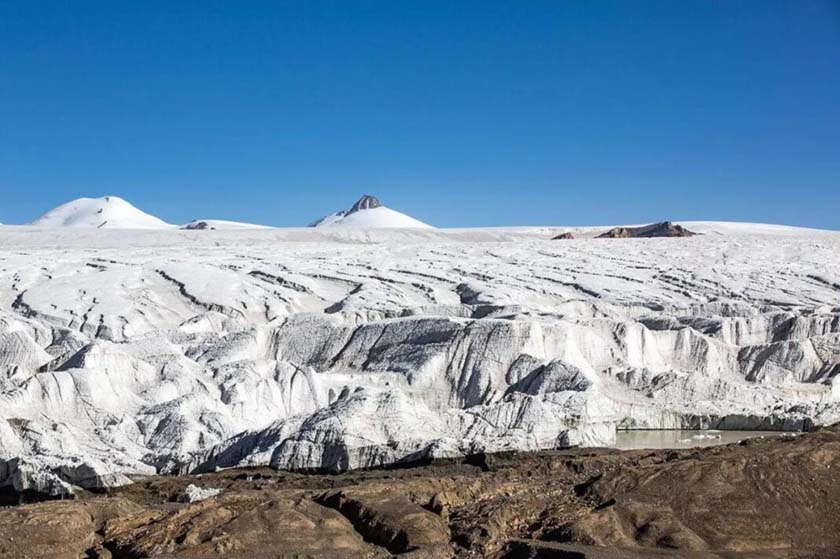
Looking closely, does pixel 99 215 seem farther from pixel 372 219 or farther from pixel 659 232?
pixel 659 232

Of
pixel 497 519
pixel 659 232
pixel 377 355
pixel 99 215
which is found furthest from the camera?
pixel 99 215

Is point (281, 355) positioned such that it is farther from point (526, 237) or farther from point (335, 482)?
point (526, 237)

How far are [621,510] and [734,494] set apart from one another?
1.64 m

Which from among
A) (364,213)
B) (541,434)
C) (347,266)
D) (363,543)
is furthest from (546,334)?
Result: (364,213)

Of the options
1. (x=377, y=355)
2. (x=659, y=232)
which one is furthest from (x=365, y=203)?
(x=377, y=355)

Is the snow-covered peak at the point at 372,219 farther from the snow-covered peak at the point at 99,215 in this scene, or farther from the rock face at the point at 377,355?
the rock face at the point at 377,355

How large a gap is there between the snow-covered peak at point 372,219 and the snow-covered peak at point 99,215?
16.5 metres

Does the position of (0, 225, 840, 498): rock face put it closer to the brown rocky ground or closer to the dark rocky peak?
the brown rocky ground

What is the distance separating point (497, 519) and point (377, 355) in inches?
572

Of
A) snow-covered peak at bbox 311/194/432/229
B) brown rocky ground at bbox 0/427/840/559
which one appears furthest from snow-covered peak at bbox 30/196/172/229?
brown rocky ground at bbox 0/427/840/559

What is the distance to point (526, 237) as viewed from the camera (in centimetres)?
7012

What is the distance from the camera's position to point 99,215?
99375mm

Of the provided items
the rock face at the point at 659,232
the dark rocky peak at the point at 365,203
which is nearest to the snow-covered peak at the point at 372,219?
the dark rocky peak at the point at 365,203

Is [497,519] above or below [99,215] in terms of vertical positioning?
below
